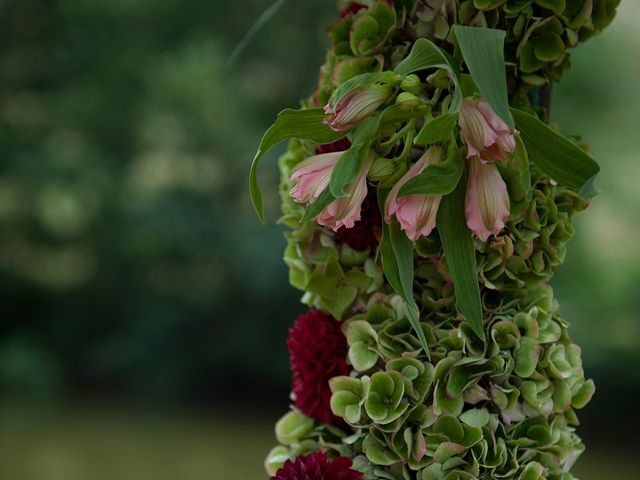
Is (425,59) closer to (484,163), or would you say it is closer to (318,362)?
(484,163)

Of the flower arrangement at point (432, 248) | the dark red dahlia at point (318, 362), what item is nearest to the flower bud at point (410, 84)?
the flower arrangement at point (432, 248)

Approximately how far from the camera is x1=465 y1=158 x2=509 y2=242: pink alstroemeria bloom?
0.68m

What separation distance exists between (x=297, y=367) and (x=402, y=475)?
153 mm

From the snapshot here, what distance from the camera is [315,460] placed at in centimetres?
77

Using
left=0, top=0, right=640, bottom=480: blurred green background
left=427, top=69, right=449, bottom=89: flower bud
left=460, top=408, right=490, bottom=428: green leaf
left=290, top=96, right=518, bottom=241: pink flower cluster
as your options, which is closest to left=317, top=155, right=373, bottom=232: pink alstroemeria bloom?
left=290, top=96, right=518, bottom=241: pink flower cluster

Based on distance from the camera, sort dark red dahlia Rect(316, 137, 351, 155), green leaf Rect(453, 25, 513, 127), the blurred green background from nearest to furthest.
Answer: green leaf Rect(453, 25, 513, 127) → dark red dahlia Rect(316, 137, 351, 155) → the blurred green background

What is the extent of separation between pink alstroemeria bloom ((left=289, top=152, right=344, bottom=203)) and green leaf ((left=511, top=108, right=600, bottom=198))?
0.48 feet

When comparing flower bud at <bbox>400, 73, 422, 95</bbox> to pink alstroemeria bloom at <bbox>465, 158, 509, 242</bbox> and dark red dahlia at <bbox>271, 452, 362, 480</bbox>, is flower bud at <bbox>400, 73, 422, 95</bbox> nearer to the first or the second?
pink alstroemeria bloom at <bbox>465, 158, 509, 242</bbox>

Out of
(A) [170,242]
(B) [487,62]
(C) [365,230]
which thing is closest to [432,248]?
(C) [365,230]

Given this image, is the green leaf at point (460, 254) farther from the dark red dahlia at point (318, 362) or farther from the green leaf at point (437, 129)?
the dark red dahlia at point (318, 362)

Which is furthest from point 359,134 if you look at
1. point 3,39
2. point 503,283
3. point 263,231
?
point 3,39

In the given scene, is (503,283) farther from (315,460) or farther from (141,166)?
(141,166)

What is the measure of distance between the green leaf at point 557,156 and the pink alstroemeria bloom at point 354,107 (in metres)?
0.11

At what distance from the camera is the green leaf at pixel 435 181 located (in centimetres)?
65
